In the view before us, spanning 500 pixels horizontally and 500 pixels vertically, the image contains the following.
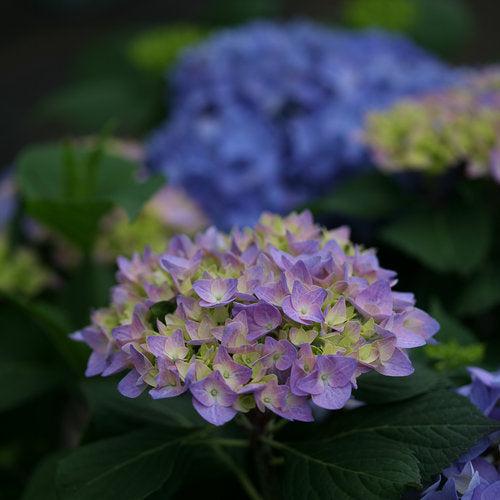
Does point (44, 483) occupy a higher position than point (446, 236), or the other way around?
point (446, 236)

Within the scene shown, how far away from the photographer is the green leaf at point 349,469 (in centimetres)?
58

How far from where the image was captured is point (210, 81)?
152cm

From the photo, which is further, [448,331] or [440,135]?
[440,135]

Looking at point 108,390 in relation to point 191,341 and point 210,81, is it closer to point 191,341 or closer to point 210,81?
point 191,341

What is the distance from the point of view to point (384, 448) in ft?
2.03

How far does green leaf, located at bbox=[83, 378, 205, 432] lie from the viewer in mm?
769

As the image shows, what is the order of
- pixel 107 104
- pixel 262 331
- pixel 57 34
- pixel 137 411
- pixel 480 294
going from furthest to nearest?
pixel 57 34 < pixel 107 104 < pixel 480 294 < pixel 137 411 < pixel 262 331

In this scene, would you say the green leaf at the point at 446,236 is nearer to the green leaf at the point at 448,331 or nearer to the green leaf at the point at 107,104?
the green leaf at the point at 448,331

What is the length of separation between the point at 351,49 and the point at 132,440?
1024mm

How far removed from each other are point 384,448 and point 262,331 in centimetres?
13

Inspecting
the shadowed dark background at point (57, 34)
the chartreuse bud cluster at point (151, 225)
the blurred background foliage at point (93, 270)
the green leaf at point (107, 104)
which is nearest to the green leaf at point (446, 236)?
the blurred background foliage at point (93, 270)

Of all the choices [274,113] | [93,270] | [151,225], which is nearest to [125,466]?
[93,270]

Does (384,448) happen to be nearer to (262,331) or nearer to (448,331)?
(262,331)

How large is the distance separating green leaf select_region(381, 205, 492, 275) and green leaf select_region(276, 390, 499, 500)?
16.3 inches
